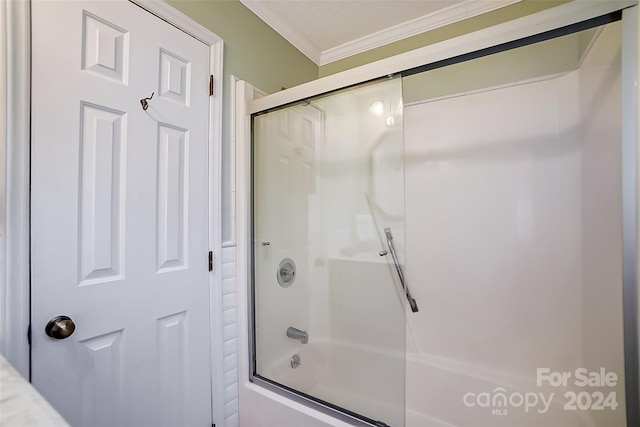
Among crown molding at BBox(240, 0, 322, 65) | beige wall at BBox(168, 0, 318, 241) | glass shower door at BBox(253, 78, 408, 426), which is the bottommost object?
glass shower door at BBox(253, 78, 408, 426)

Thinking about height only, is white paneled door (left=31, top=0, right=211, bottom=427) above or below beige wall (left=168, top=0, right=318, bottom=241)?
below

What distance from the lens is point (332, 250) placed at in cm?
172

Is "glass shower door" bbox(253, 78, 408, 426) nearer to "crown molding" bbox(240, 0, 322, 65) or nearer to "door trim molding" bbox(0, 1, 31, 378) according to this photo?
"crown molding" bbox(240, 0, 322, 65)

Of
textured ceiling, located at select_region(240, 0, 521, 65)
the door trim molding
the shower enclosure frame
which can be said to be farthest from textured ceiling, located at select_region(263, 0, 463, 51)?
the door trim molding

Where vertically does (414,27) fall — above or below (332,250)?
above

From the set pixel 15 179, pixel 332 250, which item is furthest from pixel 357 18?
pixel 15 179

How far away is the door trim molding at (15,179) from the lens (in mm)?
758

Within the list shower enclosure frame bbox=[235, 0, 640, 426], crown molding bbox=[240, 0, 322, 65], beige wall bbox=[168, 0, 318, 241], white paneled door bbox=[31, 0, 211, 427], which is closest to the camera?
shower enclosure frame bbox=[235, 0, 640, 426]

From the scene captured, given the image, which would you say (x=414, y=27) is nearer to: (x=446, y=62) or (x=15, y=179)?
(x=446, y=62)

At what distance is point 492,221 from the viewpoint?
1.66 meters

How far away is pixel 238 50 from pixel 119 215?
1.06 metres

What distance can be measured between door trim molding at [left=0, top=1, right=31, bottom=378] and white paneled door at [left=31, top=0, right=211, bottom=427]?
0.02 m

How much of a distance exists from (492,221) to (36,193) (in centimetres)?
212

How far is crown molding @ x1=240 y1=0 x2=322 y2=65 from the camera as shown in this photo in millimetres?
1520
